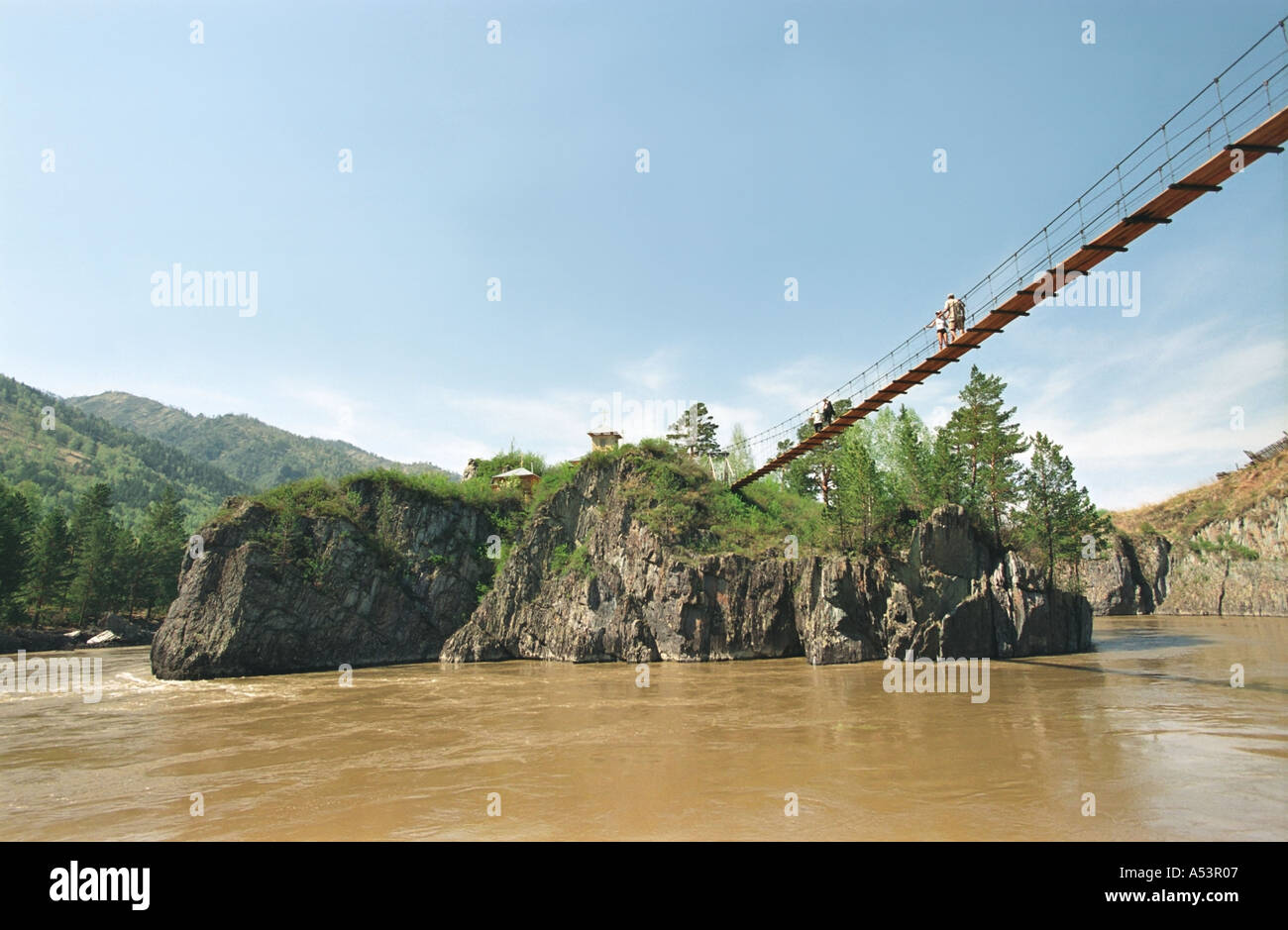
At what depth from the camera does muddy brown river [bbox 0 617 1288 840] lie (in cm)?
944

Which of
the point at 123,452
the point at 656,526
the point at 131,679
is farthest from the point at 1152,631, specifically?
the point at 123,452

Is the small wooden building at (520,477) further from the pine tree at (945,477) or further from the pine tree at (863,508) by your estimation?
the pine tree at (945,477)

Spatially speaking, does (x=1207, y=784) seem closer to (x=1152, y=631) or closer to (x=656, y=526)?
(x=656, y=526)

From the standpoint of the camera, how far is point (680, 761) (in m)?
13.3

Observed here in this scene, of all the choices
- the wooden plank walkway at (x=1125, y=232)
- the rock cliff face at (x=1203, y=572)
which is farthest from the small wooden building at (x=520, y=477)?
the rock cliff face at (x=1203, y=572)

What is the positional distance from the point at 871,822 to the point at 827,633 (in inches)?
814

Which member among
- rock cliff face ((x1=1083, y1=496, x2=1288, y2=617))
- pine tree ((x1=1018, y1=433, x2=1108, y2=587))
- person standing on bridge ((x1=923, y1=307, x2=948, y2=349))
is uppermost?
person standing on bridge ((x1=923, y1=307, x2=948, y2=349))

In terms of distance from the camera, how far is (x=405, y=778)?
1245 cm

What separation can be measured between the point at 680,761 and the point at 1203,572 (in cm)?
6564

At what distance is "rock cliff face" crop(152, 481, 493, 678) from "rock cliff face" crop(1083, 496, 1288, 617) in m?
54.9

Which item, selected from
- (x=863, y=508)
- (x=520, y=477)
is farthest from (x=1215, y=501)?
(x=520, y=477)

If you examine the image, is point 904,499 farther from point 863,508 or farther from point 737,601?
point 737,601

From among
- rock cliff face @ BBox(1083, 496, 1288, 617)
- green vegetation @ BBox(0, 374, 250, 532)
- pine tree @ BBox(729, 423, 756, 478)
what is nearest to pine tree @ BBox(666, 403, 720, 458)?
pine tree @ BBox(729, 423, 756, 478)

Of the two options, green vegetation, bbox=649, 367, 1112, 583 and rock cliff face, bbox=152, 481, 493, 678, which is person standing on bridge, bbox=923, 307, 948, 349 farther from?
rock cliff face, bbox=152, 481, 493, 678
